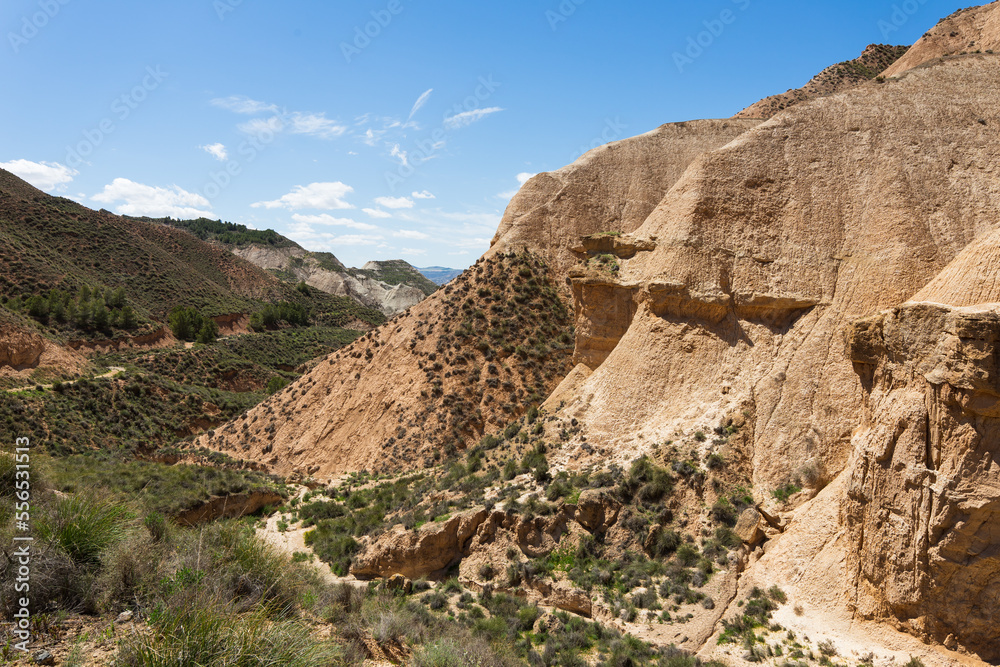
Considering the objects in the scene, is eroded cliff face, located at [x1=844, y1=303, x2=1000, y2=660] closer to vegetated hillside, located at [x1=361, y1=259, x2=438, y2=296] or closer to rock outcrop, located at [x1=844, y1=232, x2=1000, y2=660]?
rock outcrop, located at [x1=844, y1=232, x2=1000, y2=660]

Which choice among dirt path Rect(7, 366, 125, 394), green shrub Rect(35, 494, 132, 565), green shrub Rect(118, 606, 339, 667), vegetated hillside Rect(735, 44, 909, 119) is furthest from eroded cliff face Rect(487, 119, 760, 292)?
dirt path Rect(7, 366, 125, 394)

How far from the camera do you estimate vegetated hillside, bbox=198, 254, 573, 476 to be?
86.5 feet

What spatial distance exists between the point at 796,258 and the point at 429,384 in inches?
688

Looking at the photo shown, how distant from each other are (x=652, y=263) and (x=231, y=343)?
165ft

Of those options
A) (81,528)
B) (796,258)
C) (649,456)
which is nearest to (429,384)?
(649,456)

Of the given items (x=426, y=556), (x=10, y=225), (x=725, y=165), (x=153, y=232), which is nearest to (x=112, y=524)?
(x=426, y=556)

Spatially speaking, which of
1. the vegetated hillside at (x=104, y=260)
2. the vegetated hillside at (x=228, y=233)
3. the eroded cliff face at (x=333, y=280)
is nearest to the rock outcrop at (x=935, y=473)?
the vegetated hillside at (x=104, y=260)

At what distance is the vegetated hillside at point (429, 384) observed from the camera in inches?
1038

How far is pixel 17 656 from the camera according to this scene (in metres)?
5.75

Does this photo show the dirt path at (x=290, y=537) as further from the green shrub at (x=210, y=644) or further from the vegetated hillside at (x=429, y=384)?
the green shrub at (x=210, y=644)

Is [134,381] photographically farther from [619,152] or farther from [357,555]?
[619,152]

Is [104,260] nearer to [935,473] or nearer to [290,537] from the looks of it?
[290,537]

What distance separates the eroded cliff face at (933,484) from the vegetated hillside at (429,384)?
52.8 feet

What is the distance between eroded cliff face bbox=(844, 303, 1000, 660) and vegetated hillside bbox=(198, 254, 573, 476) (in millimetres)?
16097
